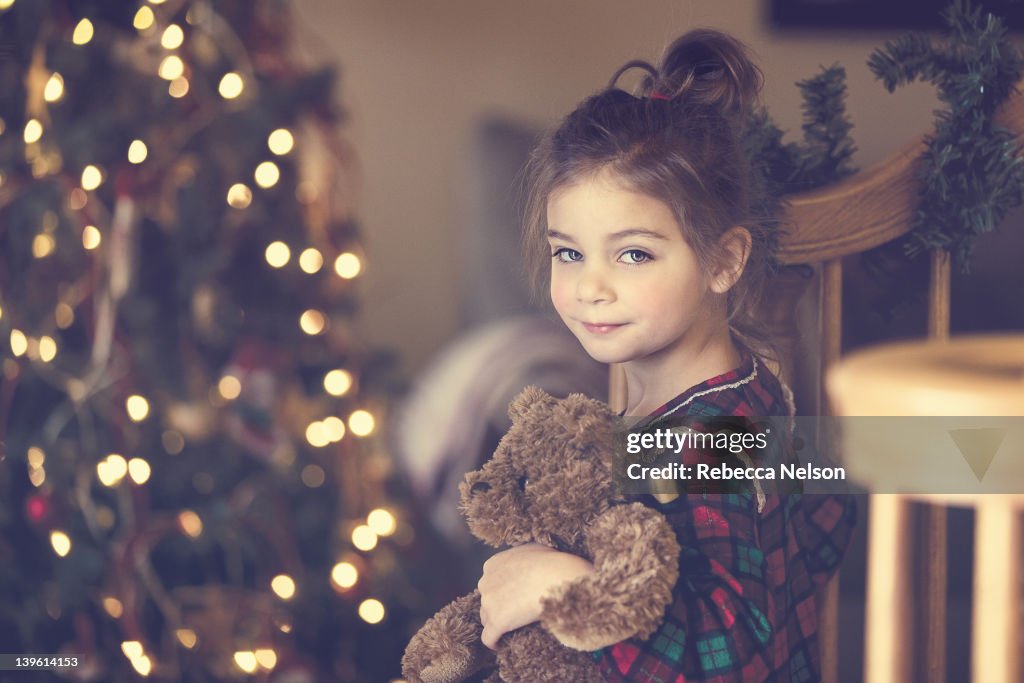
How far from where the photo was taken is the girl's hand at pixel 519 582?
55 centimetres

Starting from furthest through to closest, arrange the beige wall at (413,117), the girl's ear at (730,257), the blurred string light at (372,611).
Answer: the beige wall at (413,117)
the blurred string light at (372,611)
the girl's ear at (730,257)

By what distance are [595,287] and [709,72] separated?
171 mm

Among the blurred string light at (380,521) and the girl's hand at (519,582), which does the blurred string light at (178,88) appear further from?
the girl's hand at (519,582)

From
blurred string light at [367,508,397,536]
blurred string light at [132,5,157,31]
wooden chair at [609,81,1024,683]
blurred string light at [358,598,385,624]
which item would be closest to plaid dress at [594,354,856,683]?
wooden chair at [609,81,1024,683]

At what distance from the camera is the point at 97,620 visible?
1229 mm

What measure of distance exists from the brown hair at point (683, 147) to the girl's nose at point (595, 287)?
0.18 feet

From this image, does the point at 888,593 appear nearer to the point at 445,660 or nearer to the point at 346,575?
the point at 445,660

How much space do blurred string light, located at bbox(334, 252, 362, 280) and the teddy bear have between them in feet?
2.14

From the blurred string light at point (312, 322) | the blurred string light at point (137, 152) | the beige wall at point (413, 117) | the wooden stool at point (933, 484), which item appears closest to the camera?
the wooden stool at point (933, 484)

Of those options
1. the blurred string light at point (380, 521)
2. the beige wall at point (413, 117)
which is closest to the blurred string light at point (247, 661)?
the blurred string light at point (380, 521)

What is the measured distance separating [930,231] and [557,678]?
16.3 inches

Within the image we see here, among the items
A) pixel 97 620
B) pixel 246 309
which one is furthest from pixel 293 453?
pixel 97 620

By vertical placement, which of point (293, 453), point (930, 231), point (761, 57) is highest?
point (761, 57)

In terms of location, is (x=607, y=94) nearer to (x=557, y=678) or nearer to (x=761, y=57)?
(x=761, y=57)
